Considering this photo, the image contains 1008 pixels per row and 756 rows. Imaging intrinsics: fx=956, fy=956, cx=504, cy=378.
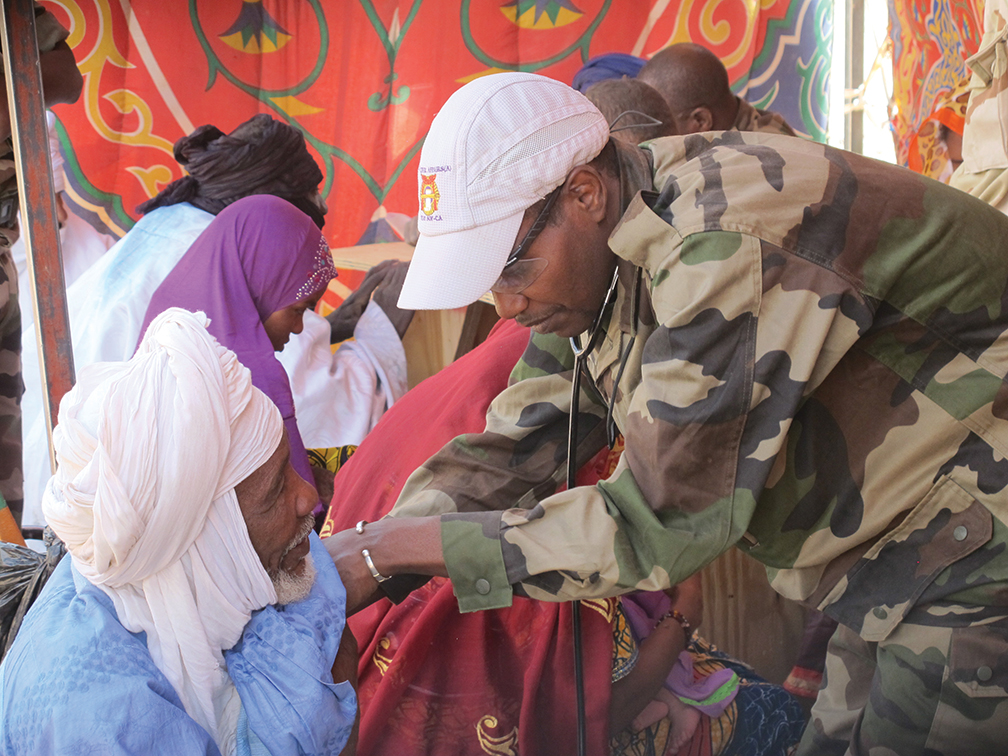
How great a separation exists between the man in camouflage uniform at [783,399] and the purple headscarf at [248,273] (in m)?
1.81

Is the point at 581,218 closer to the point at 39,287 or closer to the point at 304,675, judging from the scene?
the point at 304,675

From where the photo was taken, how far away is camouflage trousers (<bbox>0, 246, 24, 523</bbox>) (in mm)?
3279

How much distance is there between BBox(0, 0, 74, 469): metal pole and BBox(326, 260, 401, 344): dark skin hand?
2.01 metres

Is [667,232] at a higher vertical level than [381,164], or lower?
higher

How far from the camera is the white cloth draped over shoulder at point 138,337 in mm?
3525

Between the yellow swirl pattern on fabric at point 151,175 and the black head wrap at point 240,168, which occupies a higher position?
the black head wrap at point 240,168

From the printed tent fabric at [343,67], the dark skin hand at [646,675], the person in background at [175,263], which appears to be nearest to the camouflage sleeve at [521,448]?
the dark skin hand at [646,675]

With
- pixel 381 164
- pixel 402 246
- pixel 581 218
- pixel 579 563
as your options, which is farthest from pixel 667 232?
pixel 381 164

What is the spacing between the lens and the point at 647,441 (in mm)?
1367

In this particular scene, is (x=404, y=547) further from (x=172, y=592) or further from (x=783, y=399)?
(x=783, y=399)

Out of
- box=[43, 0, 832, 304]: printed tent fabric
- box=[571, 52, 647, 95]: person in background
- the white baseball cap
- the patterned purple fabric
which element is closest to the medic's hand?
the white baseball cap

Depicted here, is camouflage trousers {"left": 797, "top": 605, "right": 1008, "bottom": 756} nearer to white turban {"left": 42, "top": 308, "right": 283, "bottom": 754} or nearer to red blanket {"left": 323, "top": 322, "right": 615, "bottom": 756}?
red blanket {"left": 323, "top": 322, "right": 615, "bottom": 756}

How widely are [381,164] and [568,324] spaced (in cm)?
426

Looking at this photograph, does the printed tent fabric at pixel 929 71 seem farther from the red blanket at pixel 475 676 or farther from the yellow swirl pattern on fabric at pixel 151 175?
the yellow swirl pattern on fabric at pixel 151 175
